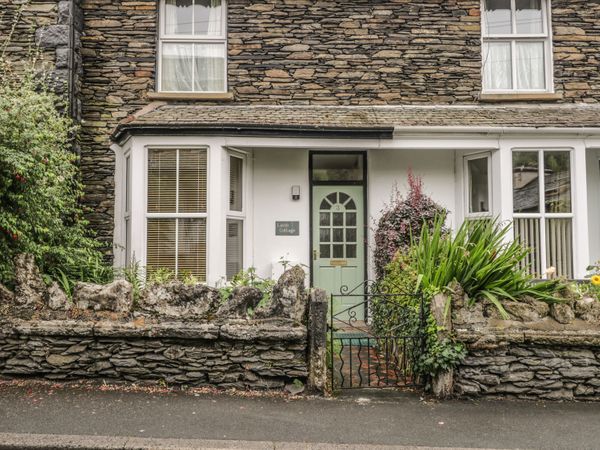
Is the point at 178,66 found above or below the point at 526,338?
above

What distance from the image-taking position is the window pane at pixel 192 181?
784 cm

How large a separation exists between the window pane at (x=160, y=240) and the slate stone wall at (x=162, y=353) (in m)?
2.88

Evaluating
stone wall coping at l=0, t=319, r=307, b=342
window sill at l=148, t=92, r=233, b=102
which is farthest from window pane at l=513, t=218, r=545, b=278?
window sill at l=148, t=92, r=233, b=102

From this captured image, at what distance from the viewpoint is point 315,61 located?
916cm

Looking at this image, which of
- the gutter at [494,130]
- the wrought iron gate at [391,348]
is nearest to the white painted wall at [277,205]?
the gutter at [494,130]

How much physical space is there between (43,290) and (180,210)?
2762 millimetres

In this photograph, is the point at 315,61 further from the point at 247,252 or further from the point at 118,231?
the point at 118,231

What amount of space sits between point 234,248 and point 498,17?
6.38 metres

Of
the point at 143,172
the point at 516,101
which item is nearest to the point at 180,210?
the point at 143,172

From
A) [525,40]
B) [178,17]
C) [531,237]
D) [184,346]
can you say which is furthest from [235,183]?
[525,40]

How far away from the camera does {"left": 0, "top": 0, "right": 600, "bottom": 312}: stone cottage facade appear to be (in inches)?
309

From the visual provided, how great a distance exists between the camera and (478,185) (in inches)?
339

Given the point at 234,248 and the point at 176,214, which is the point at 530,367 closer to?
the point at 234,248

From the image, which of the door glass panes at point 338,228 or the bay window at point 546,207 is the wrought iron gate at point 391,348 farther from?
the bay window at point 546,207
